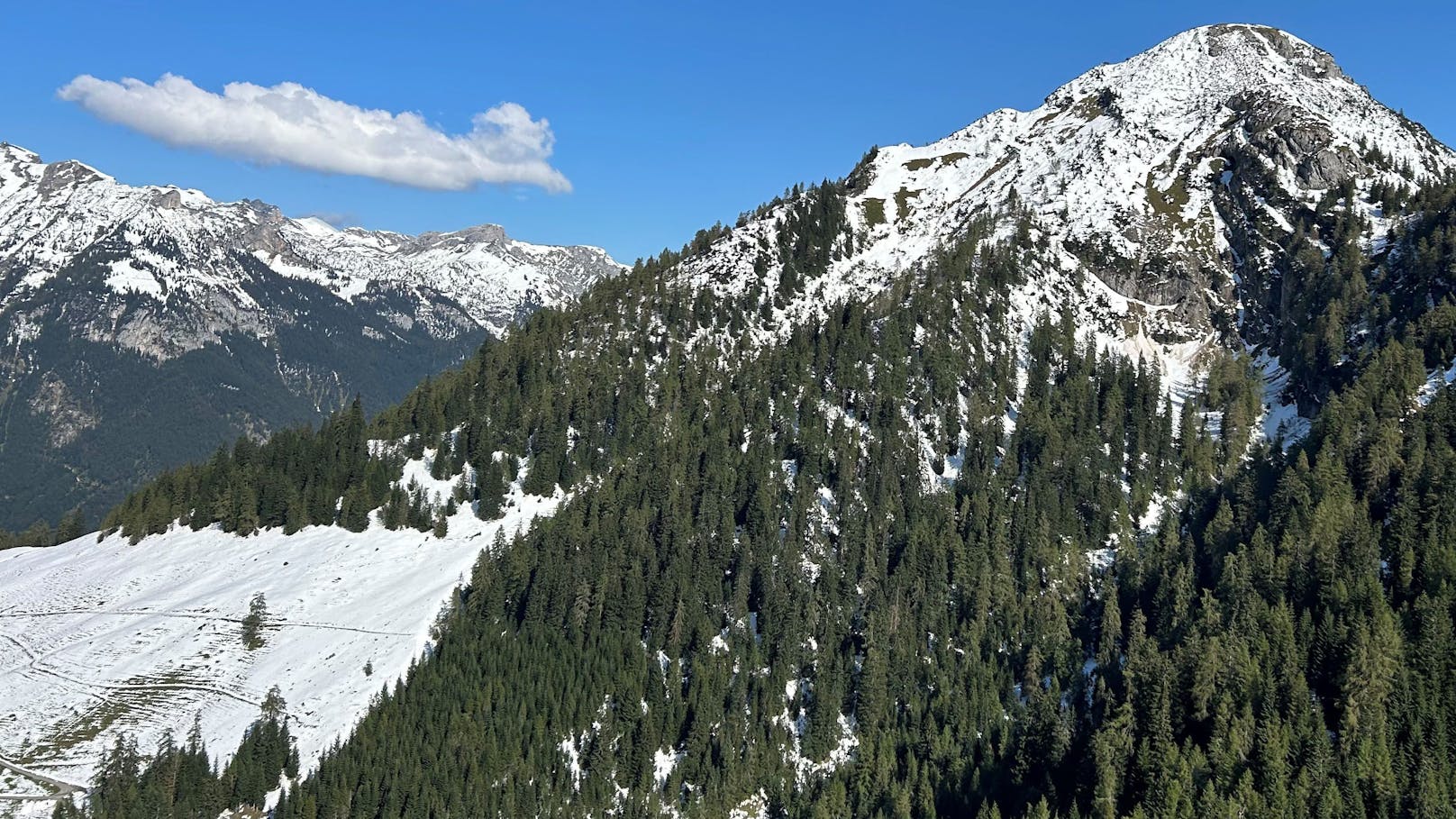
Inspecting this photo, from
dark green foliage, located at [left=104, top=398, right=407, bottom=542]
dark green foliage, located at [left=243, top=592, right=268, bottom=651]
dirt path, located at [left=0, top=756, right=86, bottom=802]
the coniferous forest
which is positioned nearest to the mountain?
the coniferous forest

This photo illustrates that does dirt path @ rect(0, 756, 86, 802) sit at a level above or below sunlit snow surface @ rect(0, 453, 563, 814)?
below

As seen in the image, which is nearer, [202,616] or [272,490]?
[202,616]

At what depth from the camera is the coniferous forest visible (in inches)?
4503

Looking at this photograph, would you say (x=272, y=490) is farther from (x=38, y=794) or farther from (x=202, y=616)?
(x=38, y=794)

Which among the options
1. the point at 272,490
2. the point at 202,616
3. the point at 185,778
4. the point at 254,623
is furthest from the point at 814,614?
the point at 272,490

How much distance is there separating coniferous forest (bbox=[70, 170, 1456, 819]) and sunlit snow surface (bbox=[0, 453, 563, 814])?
18.3 ft

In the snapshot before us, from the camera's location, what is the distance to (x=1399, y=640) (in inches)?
4508

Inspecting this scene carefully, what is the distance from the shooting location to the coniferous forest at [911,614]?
114m

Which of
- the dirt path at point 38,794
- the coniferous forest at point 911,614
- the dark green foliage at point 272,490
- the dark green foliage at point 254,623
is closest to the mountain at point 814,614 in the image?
the coniferous forest at point 911,614

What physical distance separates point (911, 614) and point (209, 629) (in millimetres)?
111976

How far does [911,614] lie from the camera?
16088 centimetres

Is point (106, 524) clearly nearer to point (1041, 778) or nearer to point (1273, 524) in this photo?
point (1041, 778)

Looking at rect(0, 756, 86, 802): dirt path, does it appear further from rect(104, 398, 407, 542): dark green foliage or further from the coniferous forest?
rect(104, 398, 407, 542): dark green foliage

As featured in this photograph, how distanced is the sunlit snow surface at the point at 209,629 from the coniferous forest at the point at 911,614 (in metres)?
5.59
